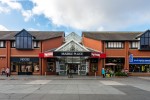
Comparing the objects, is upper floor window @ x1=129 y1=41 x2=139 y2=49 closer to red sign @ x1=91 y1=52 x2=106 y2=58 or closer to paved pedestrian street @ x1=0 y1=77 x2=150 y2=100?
red sign @ x1=91 y1=52 x2=106 y2=58

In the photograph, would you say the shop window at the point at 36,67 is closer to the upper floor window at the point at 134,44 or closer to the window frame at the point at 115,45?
the window frame at the point at 115,45

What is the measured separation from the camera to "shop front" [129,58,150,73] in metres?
49.7

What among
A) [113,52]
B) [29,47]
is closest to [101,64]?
[113,52]

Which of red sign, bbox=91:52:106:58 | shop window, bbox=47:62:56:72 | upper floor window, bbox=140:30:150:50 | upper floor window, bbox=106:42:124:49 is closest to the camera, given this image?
red sign, bbox=91:52:106:58

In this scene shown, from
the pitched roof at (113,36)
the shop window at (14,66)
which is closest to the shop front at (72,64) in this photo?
the pitched roof at (113,36)

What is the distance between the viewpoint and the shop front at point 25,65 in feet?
161

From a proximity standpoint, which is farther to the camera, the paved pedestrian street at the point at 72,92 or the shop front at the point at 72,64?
the shop front at the point at 72,64

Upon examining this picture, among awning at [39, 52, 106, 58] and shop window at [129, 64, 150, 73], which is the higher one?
awning at [39, 52, 106, 58]

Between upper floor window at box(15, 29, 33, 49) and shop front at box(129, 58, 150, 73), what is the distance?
18476mm

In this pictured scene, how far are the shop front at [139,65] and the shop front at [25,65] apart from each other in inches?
665

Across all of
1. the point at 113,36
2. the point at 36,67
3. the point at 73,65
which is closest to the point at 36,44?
the point at 36,67

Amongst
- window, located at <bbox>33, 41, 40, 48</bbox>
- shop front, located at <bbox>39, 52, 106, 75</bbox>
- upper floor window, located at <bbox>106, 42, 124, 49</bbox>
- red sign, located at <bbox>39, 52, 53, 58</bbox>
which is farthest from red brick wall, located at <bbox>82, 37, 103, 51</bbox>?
window, located at <bbox>33, 41, 40, 48</bbox>

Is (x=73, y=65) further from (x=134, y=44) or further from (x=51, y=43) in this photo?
(x=134, y=44)

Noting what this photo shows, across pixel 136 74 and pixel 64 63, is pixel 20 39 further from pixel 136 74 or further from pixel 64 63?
pixel 136 74
